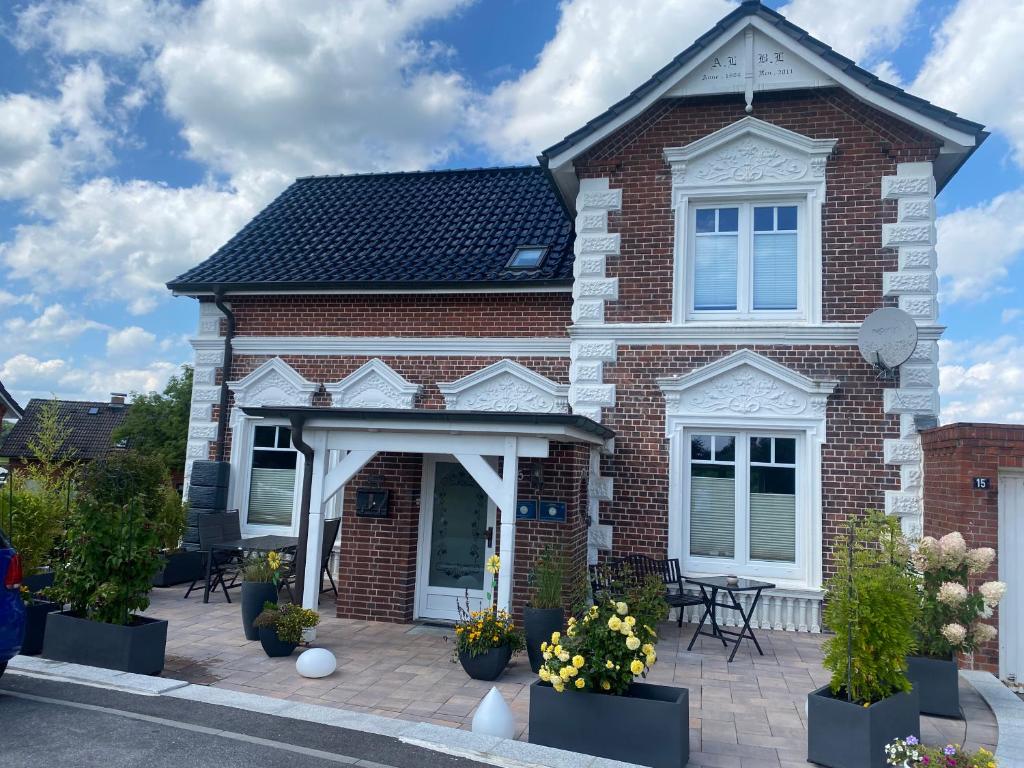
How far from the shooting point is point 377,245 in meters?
12.5

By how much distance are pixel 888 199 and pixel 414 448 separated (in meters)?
6.56

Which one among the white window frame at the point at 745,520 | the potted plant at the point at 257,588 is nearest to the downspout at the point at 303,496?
the potted plant at the point at 257,588

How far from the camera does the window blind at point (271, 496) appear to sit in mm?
11695

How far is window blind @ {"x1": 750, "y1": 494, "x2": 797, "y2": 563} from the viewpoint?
30.0 feet

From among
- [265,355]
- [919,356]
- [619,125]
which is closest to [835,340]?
[919,356]

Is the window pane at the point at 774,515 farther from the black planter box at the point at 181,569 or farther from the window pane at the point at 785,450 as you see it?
the black planter box at the point at 181,569

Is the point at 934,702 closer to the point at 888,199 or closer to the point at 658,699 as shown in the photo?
the point at 658,699

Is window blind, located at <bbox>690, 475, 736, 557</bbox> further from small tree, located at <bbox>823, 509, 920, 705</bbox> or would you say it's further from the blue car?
the blue car

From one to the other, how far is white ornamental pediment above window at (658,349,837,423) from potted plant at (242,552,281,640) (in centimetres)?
511

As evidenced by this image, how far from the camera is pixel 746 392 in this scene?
30.7ft

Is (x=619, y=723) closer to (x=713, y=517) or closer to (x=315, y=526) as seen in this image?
(x=315, y=526)

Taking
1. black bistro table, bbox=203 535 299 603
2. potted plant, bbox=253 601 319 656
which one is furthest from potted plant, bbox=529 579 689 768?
black bistro table, bbox=203 535 299 603

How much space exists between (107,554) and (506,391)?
5.50 metres

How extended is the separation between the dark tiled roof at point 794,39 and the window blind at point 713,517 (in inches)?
192
